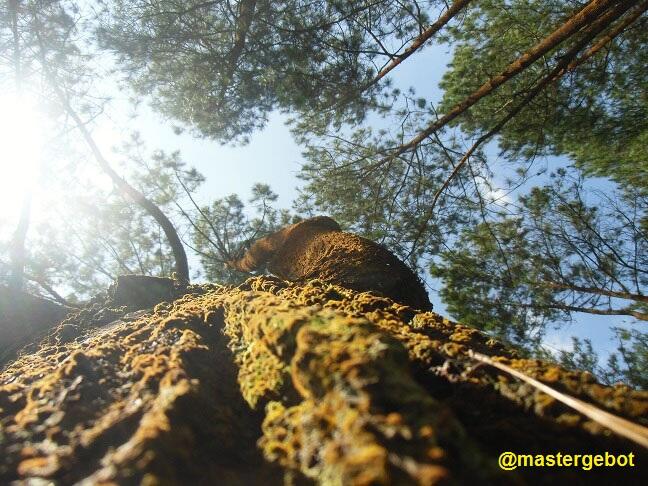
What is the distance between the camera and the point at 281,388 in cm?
102

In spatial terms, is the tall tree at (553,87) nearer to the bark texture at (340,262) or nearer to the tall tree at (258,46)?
the tall tree at (258,46)

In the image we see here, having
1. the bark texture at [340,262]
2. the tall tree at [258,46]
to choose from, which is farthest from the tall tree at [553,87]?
the bark texture at [340,262]

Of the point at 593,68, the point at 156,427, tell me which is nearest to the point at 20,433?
A: the point at 156,427

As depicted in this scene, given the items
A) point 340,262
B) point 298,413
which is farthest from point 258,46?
point 298,413

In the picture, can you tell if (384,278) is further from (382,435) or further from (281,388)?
(382,435)

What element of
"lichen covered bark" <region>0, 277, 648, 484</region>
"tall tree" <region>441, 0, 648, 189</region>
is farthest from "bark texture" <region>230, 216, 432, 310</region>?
"tall tree" <region>441, 0, 648, 189</region>

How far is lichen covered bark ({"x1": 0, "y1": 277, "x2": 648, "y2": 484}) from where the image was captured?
25.7 inches

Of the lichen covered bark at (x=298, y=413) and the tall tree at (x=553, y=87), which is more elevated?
the tall tree at (x=553, y=87)

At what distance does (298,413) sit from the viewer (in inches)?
33.9

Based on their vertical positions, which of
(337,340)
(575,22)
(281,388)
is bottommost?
(281,388)

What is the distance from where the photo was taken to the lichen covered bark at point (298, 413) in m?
0.65

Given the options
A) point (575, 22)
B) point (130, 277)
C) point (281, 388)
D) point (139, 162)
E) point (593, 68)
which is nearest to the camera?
point (281, 388)

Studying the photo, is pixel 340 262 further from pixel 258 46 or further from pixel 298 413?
pixel 258 46

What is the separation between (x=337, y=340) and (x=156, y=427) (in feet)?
1.29
